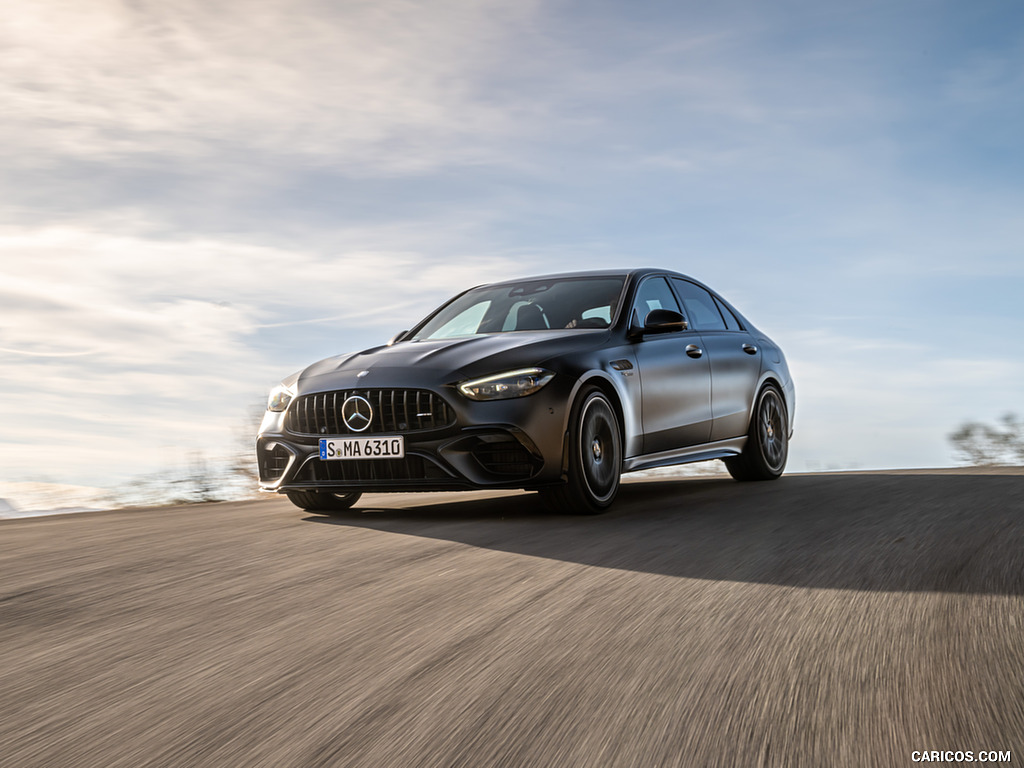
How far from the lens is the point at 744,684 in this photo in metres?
2.76

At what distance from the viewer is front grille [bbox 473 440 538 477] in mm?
6113

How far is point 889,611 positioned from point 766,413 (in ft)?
18.6

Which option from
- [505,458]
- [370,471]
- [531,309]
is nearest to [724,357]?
[531,309]

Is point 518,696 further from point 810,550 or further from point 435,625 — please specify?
point 810,550

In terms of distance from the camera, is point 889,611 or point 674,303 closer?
point 889,611

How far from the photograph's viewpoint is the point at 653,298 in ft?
26.1

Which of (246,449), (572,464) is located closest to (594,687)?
(572,464)

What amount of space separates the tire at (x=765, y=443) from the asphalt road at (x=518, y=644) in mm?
2935

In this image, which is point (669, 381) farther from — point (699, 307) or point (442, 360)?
point (442, 360)

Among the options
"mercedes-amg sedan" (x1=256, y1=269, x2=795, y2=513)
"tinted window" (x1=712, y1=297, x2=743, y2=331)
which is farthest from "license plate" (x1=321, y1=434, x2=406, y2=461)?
"tinted window" (x1=712, y1=297, x2=743, y2=331)

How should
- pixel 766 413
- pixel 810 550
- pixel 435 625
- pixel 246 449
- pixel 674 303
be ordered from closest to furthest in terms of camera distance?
pixel 435 625 → pixel 810 550 → pixel 674 303 → pixel 766 413 → pixel 246 449

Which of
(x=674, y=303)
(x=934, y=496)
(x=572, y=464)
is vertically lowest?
(x=934, y=496)

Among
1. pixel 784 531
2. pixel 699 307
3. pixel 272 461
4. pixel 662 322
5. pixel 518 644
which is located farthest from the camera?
pixel 699 307

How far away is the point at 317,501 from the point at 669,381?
8.60 feet
